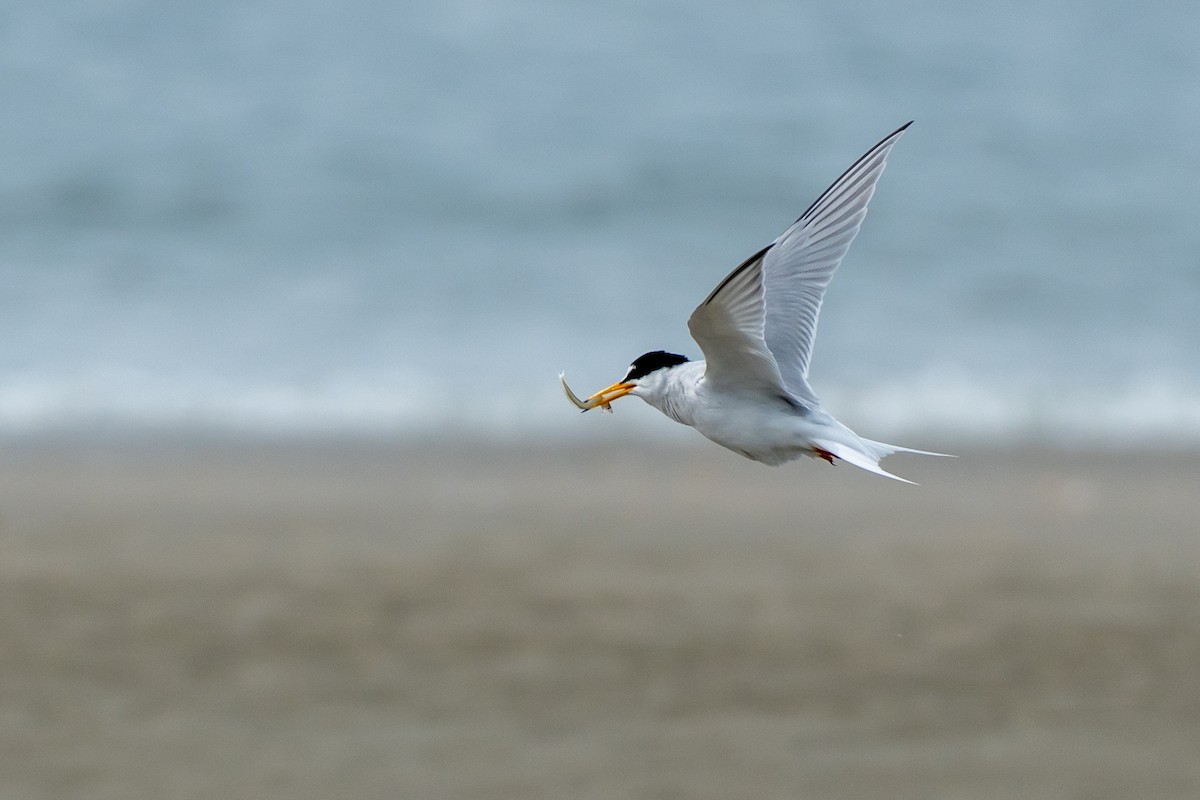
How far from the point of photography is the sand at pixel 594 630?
4859mm

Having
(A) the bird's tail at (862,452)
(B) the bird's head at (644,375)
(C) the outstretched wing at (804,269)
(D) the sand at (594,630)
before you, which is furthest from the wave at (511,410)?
(A) the bird's tail at (862,452)

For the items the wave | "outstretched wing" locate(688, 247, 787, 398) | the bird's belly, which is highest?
the wave

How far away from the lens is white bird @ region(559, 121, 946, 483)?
3.12m

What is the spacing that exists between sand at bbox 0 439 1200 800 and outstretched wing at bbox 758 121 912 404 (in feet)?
4.87

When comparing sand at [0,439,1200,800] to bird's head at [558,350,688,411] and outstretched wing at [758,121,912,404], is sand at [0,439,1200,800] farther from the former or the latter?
bird's head at [558,350,688,411]

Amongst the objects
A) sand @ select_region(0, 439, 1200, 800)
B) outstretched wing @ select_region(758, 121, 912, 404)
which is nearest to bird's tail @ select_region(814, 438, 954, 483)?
outstretched wing @ select_region(758, 121, 912, 404)

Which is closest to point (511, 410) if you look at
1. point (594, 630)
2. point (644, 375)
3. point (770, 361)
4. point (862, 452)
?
point (594, 630)

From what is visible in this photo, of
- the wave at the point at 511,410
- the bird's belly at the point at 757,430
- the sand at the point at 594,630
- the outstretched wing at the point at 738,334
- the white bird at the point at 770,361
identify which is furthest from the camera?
the wave at the point at 511,410

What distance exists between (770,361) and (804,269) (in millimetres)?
848

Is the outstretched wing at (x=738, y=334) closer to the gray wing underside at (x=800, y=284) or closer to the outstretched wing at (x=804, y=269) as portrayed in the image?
the gray wing underside at (x=800, y=284)

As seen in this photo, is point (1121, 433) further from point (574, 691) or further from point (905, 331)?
point (574, 691)

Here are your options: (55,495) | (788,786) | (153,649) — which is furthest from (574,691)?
(55,495)

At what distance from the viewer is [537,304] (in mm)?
11164

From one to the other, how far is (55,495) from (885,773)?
14.4 feet
